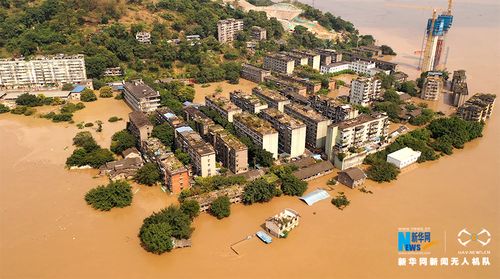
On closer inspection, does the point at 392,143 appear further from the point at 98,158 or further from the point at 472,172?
the point at 98,158

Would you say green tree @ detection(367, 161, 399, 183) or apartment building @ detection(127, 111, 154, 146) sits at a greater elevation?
apartment building @ detection(127, 111, 154, 146)

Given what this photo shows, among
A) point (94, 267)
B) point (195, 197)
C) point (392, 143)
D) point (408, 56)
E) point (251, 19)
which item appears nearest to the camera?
point (94, 267)

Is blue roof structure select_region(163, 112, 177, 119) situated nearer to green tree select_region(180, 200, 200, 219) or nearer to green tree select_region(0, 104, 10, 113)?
green tree select_region(180, 200, 200, 219)

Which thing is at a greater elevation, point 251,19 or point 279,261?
point 251,19

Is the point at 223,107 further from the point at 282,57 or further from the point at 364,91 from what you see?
the point at 282,57

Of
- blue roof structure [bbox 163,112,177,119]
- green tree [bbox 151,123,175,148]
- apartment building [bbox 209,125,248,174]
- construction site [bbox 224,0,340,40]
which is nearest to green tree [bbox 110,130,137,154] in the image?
green tree [bbox 151,123,175,148]

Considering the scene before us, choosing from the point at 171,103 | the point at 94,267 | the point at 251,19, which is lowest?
the point at 94,267

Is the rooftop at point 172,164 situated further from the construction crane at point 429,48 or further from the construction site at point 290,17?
the construction site at point 290,17

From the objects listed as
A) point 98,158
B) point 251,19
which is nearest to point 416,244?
point 98,158
